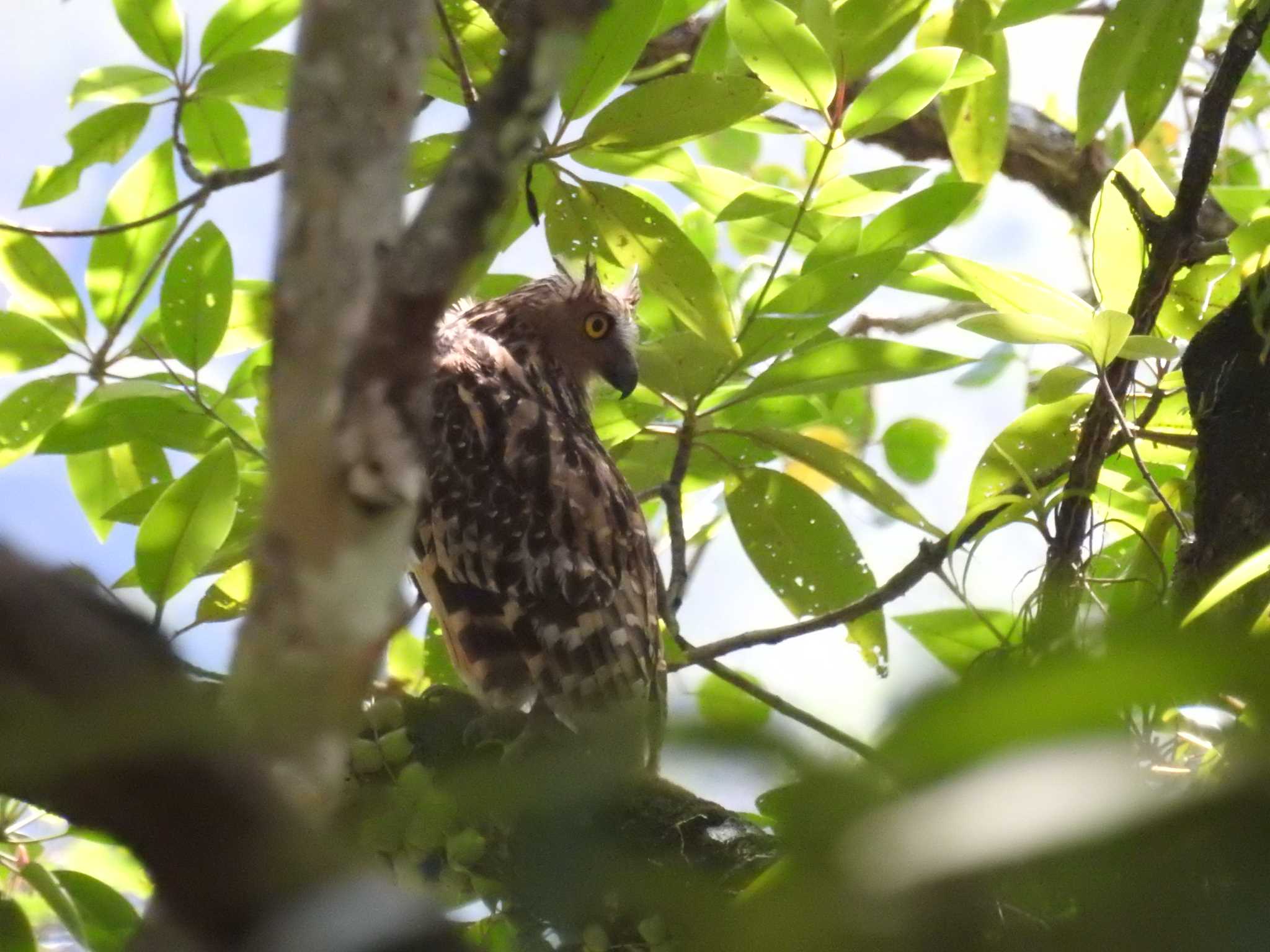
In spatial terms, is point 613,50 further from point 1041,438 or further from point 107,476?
point 107,476

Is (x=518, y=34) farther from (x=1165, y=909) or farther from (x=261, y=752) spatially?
(x=1165, y=909)

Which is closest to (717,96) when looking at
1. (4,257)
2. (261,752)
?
(4,257)

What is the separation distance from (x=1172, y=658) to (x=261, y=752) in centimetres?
29

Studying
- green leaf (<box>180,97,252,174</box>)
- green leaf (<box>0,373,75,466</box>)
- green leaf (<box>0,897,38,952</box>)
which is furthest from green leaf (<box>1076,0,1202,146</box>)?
green leaf (<box>0,373,75,466</box>)

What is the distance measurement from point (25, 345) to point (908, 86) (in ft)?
4.98

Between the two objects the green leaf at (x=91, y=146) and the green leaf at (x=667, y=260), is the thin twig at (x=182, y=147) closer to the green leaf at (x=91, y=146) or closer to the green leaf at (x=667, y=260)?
the green leaf at (x=91, y=146)

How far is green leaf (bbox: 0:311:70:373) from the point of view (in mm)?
2303

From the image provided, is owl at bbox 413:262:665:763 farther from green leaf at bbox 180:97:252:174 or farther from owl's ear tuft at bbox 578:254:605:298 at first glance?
green leaf at bbox 180:97:252:174

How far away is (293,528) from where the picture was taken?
60 cm

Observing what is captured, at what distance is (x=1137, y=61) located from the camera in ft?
6.70

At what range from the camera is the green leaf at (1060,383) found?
6.79ft

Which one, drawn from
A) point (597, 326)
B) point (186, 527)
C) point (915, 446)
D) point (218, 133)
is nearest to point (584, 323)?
point (597, 326)

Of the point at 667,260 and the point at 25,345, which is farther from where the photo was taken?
the point at 25,345

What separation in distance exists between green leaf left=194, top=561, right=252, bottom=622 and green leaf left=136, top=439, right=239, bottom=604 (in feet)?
1.22
